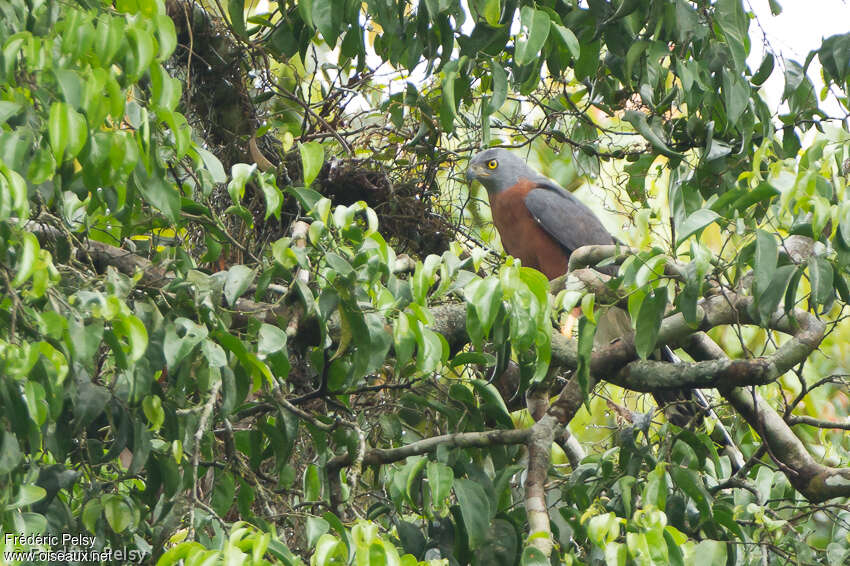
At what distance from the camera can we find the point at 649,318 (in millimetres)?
2172

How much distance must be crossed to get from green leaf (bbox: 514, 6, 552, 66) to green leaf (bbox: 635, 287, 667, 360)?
2.21ft

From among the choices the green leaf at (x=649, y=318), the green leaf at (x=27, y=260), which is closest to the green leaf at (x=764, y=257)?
the green leaf at (x=649, y=318)

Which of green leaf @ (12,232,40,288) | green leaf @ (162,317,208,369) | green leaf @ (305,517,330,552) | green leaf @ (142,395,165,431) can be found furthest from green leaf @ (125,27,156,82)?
green leaf @ (305,517,330,552)

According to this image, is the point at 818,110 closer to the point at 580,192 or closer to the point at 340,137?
the point at 340,137

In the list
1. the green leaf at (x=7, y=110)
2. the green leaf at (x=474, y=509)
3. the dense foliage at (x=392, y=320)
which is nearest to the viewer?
the green leaf at (x=7, y=110)

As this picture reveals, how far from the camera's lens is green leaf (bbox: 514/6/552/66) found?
2289 mm

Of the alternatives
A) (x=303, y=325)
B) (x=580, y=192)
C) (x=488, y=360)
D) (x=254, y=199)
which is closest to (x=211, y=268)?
(x=254, y=199)

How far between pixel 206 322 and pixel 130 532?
2.06 ft

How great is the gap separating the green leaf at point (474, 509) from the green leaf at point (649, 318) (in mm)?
543

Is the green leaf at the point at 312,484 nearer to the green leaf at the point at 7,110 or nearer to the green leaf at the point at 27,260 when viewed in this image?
the green leaf at the point at 27,260

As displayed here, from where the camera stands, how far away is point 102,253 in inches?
121

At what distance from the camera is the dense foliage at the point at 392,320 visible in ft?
5.79

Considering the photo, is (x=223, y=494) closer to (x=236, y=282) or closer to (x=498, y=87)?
(x=236, y=282)

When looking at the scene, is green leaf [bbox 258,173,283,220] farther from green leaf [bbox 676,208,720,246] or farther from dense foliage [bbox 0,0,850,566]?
green leaf [bbox 676,208,720,246]
